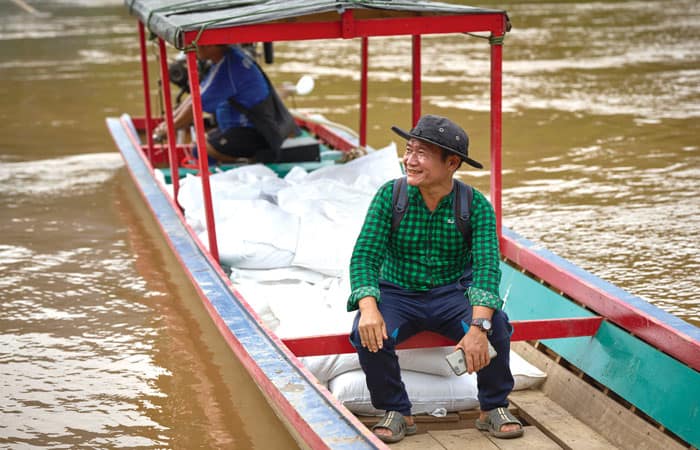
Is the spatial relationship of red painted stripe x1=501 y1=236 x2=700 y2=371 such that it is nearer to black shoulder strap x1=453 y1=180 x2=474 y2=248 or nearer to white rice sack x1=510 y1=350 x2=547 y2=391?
white rice sack x1=510 y1=350 x2=547 y2=391

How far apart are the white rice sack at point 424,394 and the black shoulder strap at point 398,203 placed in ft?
2.14

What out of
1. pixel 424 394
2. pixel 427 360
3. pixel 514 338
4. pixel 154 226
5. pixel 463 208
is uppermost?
pixel 463 208

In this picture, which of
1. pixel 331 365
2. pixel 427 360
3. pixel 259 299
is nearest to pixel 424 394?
pixel 427 360

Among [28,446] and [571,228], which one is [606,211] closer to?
[571,228]

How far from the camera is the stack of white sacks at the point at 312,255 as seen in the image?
391 centimetres

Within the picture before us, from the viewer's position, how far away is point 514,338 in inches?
150

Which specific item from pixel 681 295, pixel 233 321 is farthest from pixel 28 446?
pixel 681 295

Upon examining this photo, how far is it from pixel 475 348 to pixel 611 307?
83 cm

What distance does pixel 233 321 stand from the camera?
4.07 meters

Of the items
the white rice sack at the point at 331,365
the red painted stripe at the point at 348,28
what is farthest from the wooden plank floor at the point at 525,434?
the red painted stripe at the point at 348,28

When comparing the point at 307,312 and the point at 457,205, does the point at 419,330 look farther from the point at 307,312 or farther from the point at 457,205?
the point at 307,312

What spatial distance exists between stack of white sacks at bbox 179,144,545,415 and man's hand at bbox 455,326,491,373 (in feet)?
1.74

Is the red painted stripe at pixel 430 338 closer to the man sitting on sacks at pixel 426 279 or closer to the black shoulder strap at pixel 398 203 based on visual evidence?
the man sitting on sacks at pixel 426 279

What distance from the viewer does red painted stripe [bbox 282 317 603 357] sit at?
3.70 metres
